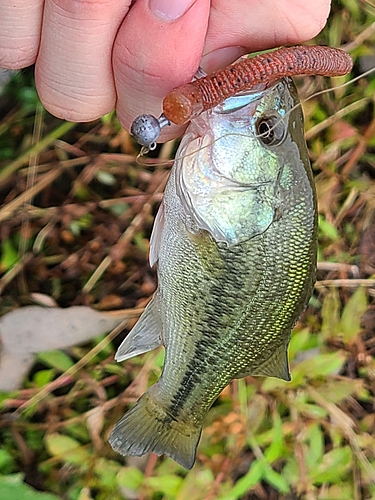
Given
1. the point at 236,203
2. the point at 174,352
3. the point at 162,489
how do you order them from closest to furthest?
the point at 236,203, the point at 174,352, the point at 162,489

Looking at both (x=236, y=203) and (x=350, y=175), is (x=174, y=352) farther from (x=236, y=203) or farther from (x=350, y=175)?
(x=350, y=175)

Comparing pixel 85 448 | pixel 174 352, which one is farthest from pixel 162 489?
pixel 174 352

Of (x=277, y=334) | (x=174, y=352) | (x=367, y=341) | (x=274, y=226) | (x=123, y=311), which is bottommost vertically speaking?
(x=367, y=341)

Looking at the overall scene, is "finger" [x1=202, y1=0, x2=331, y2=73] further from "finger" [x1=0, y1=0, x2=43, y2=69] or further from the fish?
"finger" [x1=0, y1=0, x2=43, y2=69]

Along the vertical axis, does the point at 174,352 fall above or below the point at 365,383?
above

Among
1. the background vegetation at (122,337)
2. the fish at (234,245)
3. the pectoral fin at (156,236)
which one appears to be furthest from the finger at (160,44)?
the background vegetation at (122,337)

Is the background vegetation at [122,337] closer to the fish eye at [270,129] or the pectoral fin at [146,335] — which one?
the pectoral fin at [146,335]

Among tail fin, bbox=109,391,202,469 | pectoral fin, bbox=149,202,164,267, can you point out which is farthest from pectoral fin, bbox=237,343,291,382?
pectoral fin, bbox=149,202,164,267
